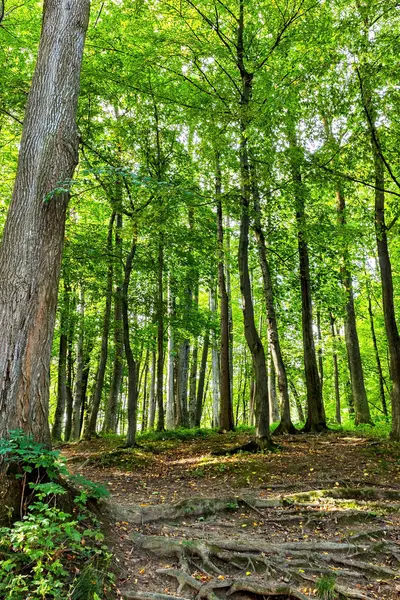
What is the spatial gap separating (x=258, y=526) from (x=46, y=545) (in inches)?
119

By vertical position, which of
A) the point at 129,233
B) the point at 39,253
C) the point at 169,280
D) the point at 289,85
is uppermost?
the point at 289,85

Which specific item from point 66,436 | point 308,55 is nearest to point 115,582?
point 308,55

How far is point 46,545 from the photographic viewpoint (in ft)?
9.14

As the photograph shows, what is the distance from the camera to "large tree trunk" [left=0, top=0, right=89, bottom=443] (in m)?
3.78

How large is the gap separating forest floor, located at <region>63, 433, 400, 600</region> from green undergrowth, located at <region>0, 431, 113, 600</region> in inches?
14.5

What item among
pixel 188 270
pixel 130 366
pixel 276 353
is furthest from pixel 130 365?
pixel 188 270

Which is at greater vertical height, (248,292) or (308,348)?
(248,292)

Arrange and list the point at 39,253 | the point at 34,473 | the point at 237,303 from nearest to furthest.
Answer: the point at 34,473, the point at 39,253, the point at 237,303

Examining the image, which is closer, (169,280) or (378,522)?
(378,522)

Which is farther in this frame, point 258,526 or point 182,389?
point 182,389

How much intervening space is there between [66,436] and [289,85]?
17.0 meters

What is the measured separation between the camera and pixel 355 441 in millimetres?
9945

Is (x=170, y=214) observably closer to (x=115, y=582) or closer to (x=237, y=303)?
(x=115, y=582)

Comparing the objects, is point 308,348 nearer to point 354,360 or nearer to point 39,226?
point 354,360
